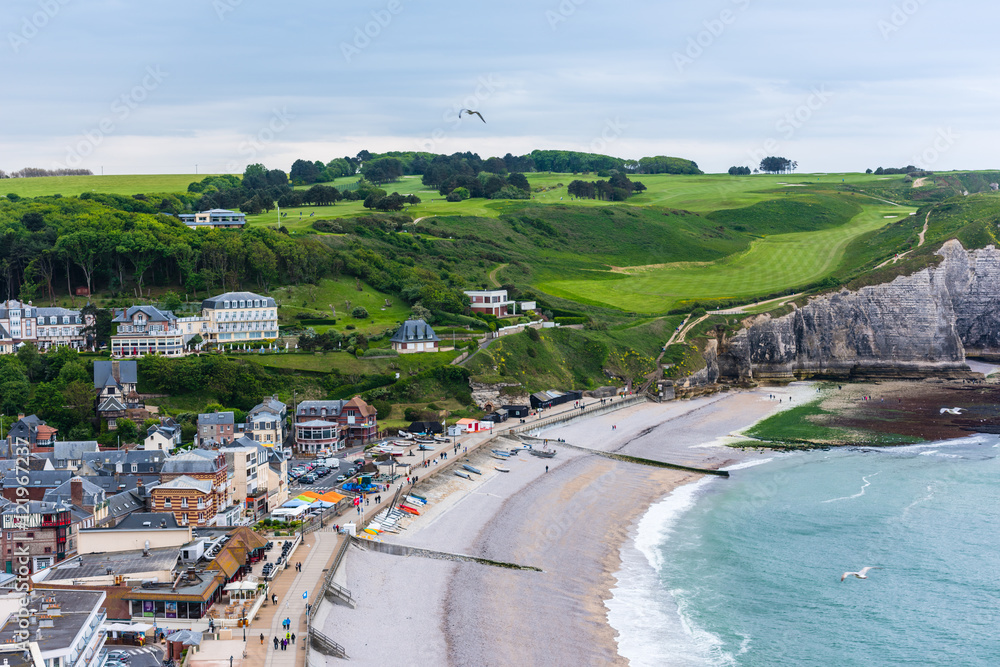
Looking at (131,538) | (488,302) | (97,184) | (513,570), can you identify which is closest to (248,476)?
A: (131,538)

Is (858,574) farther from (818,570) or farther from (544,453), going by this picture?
(544,453)

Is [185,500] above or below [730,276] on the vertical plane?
below

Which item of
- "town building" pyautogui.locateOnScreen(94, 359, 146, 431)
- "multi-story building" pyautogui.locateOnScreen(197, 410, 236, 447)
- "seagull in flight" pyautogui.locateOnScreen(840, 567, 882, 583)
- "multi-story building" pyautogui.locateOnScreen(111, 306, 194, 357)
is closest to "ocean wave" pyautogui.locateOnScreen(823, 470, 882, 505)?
"seagull in flight" pyautogui.locateOnScreen(840, 567, 882, 583)

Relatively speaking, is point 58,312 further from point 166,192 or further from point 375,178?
point 375,178

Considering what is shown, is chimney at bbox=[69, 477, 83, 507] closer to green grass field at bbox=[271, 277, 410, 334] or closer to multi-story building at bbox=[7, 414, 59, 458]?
multi-story building at bbox=[7, 414, 59, 458]

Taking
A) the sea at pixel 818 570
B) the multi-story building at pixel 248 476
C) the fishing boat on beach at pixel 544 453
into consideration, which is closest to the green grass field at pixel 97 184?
the fishing boat on beach at pixel 544 453

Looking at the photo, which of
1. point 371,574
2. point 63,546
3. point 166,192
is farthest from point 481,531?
point 166,192
